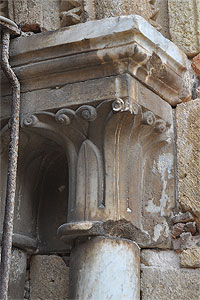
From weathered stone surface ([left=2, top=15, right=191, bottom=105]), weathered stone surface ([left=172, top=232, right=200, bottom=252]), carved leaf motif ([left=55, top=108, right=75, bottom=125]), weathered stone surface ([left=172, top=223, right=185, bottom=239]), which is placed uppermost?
weathered stone surface ([left=2, top=15, right=191, bottom=105])

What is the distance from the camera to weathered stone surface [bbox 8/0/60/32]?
330cm

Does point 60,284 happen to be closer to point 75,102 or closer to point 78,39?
point 75,102

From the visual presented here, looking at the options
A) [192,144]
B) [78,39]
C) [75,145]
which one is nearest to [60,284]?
[75,145]

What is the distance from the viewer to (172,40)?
10.8ft

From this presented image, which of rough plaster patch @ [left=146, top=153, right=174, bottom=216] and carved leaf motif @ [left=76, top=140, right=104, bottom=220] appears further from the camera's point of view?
rough plaster patch @ [left=146, top=153, right=174, bottom=216]

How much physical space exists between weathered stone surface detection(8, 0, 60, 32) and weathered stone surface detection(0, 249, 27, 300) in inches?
38.2

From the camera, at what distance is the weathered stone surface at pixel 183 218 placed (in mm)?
3032

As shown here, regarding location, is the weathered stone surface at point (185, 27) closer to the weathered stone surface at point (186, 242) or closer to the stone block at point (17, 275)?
the weathered stone surface at point (186, 242)

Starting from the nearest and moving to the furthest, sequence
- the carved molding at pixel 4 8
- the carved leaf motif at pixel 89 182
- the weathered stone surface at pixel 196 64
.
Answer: the carved leaf motif at pixel 89 182
the weathered stone surface at pixel 196 64
the carved molding at pixel 4 8

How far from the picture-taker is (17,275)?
321cm

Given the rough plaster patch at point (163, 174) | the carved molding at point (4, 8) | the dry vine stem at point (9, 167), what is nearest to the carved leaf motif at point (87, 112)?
the dry vine stem at point (9, 167)

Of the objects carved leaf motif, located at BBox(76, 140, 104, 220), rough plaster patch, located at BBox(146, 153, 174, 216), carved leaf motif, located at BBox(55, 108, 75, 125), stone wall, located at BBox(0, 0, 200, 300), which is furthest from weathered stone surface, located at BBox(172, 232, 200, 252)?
carved leaf motif, located at BBox(55, 108, 75, 125)

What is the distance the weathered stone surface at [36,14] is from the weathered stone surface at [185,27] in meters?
0.50

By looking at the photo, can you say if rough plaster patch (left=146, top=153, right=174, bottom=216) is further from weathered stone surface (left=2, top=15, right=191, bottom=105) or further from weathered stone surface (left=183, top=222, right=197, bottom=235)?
weathered stone surface (left=2, top=15, right=191, bottom=105)
